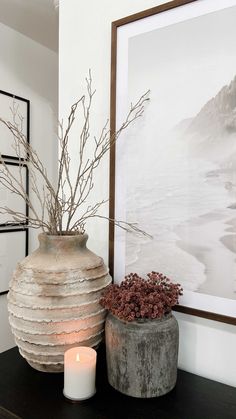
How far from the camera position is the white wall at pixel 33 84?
1781 mm

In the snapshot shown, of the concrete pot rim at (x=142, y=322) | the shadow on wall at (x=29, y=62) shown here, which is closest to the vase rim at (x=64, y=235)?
the concrete pot rim at (x=142, y=322)

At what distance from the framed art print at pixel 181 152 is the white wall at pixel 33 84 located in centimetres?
108

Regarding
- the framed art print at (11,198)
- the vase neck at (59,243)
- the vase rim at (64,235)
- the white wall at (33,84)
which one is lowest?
the vase neck at (59,243)

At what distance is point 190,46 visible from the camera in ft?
2.72

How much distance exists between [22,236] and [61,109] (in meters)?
0.98

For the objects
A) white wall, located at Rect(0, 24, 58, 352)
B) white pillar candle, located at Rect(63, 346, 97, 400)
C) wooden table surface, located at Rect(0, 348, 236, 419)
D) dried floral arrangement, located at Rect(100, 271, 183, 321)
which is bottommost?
wooden table surface, located at Rect(0, 348, 236, 419)

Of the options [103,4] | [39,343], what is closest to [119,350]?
[39,343]

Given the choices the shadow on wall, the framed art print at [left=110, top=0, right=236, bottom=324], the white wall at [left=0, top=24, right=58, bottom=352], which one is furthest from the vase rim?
the shadow on wall

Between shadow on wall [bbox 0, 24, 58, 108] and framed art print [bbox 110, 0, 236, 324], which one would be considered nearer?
framed art print [bbox 110, 0, 236, 324]

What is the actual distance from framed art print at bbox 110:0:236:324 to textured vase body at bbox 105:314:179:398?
15 centimetres

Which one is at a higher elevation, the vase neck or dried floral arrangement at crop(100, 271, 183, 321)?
the vase neck

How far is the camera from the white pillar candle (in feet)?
2.41

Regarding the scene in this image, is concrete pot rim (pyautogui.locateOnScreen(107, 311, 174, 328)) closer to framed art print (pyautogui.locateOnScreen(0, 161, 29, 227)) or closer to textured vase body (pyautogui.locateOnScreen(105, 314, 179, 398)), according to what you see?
textured vase body (pyautogui.locateOnScreen(105, 314, 179, 398))

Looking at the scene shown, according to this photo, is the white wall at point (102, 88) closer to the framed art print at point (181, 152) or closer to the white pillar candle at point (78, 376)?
the framed art print at point (181, 152)
